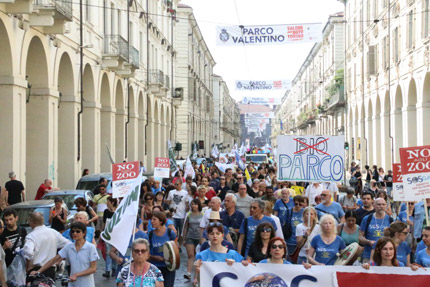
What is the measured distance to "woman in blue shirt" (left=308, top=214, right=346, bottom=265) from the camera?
791cm

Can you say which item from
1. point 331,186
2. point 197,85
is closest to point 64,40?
point 331,186

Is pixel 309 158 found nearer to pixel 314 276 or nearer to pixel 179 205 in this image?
pixel 179 205

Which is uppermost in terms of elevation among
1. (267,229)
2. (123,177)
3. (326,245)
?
(123,177)

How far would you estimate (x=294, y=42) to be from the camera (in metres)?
20.5

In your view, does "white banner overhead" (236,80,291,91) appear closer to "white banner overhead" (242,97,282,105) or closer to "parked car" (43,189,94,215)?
"white banner overhead" (242,97,282,105)

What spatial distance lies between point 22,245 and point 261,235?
3006 millimetres

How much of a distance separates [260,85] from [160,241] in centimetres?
3168

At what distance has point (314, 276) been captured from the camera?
6.63 m

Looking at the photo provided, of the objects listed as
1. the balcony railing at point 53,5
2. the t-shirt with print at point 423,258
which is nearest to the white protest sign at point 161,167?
the balcony railing at point 53,5

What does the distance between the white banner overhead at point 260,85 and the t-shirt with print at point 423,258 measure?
106 ft

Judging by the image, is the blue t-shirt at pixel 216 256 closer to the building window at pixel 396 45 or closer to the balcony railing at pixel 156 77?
the building window at pixel 396 45

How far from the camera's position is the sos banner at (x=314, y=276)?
6496 mm

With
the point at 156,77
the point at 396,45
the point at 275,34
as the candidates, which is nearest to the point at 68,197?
the point at 275,34

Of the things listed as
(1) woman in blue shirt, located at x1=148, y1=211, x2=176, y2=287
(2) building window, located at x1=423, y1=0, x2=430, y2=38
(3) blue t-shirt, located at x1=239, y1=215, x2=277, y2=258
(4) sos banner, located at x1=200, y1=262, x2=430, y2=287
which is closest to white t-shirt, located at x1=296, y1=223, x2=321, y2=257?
(3) blue t-shirt, located at x1=239, y1=215, x2=277, y2=258
